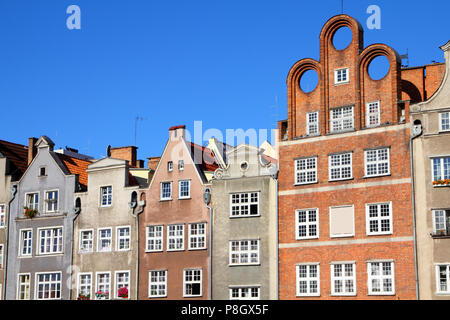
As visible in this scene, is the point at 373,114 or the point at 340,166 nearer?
the point at 373,114

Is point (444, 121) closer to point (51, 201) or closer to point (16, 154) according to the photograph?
point (51, 201)

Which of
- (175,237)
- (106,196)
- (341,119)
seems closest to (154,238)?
(175,237)

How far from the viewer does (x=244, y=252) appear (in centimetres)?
5094

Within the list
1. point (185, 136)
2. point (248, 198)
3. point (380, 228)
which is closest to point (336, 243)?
point (380, 228)

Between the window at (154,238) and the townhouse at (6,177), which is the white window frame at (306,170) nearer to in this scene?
the window at (154,238)

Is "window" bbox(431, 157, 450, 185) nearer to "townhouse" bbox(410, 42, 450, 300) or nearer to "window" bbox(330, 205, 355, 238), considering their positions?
"townhouse" bbox(410, 42, 450, 300)

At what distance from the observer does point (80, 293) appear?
183 ft

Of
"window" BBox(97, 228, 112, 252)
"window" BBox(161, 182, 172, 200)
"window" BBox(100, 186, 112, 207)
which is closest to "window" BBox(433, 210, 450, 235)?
"window" BBox(161, 182, 172, 200)

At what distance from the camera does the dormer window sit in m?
49.8

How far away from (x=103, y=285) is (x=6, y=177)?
12.8 metres
